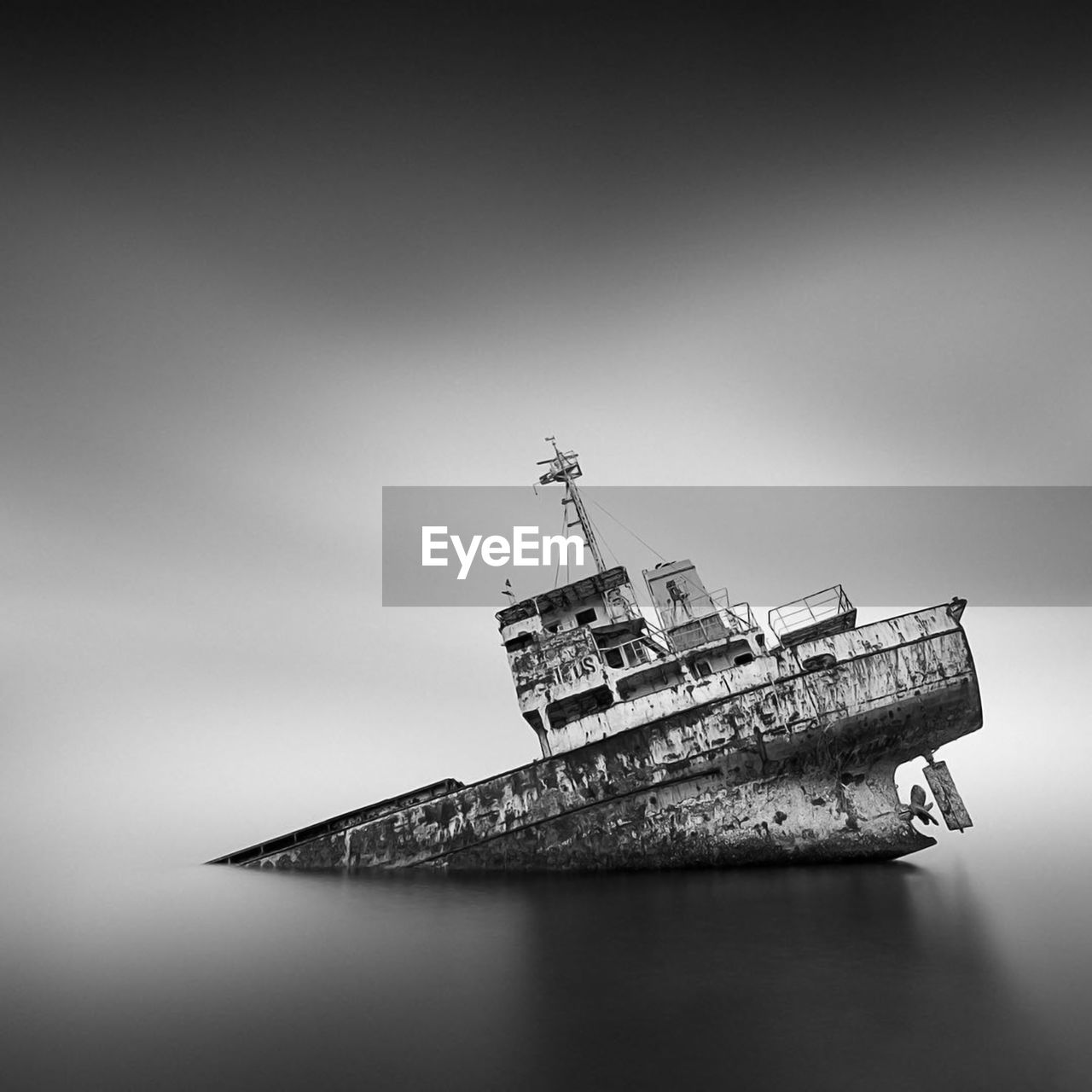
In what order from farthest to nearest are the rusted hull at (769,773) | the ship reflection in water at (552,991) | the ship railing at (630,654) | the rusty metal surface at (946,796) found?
the ship railing at (630,654), the rusty metal surface at (946,796), the rusted hull at (769,773), the ship reflection in water at (552,991)

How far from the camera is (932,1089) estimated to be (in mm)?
7535

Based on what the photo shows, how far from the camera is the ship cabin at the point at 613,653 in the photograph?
17719mm

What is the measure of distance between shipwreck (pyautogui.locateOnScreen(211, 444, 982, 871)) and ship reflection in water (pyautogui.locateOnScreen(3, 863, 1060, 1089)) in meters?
0.90

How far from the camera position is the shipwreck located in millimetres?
16750

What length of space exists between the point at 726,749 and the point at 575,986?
729 centimetres

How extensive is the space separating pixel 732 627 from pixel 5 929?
17.7 metres

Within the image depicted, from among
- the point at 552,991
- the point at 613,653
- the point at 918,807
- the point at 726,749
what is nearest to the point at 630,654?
the point at 613,653

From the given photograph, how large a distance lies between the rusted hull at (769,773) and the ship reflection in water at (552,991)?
0.77 meters

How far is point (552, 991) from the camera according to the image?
10617 mm

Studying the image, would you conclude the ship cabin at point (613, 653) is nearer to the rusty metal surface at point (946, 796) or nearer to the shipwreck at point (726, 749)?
the shipwreck at point (726, 749)

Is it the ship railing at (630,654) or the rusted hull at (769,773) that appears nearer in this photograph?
the rusted hull at (769,773)

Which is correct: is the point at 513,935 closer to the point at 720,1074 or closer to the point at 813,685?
the point at 720,1074

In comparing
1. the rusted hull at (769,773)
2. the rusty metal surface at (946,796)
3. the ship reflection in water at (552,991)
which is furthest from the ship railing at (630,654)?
the rusty metal surface at (946,796)

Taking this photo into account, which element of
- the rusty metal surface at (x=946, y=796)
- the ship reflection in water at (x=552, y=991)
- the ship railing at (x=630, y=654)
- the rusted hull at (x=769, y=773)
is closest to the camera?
the ship reflection in water at (x=552, y=991)
